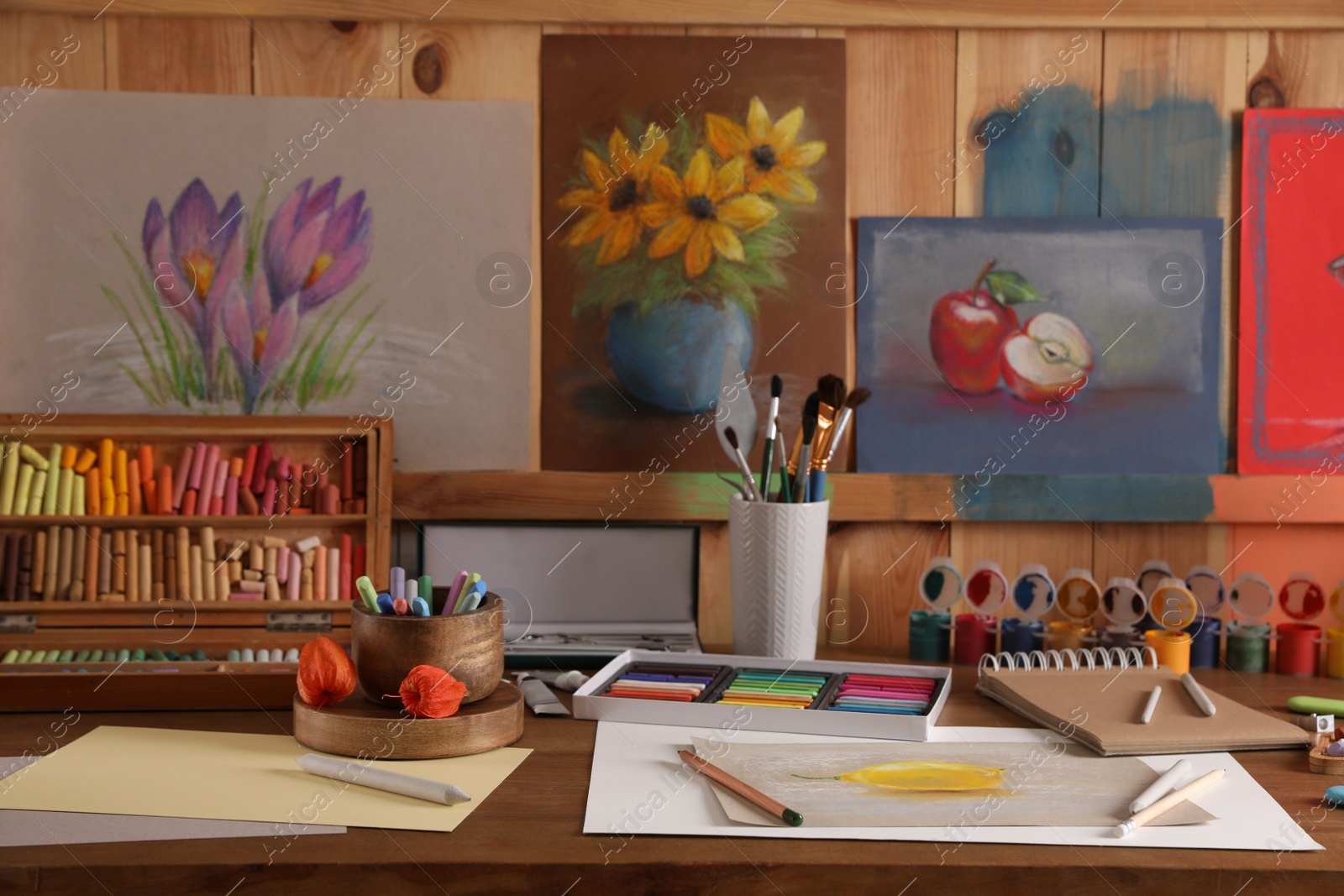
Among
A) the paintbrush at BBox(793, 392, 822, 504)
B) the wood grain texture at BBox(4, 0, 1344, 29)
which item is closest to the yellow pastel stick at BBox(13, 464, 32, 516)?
the wood grain texture at BBox(4, 0, 1344, 29)

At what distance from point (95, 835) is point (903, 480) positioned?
93 centimetres

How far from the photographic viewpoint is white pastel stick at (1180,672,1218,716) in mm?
934

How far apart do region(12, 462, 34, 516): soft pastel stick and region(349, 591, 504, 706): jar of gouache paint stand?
1.64 ft

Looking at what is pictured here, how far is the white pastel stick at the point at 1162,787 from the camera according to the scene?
733 mm

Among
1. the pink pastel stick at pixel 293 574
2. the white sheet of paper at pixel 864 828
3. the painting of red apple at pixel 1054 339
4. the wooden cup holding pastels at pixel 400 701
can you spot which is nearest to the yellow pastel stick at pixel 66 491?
the pink pastel stick at pixel 293 574

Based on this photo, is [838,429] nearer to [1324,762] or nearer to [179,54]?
[1324,762]

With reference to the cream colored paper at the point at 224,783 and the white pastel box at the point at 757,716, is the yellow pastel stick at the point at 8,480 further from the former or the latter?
the white pastel box at the point at 757,716

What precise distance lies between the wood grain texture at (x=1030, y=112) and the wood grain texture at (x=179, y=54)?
89cm

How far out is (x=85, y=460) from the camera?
1.18 meters

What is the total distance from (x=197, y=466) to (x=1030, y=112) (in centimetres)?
111

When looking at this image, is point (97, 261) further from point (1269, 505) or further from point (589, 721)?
point (1269, 505)

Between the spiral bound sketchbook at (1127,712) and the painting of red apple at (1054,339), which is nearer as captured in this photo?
the spiral bound sketchbook at (1127,712)

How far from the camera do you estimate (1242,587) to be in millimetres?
1203

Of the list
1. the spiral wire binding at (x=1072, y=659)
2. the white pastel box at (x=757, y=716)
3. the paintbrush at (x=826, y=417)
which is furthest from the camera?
the paintbrush at (x=826, y=417)
